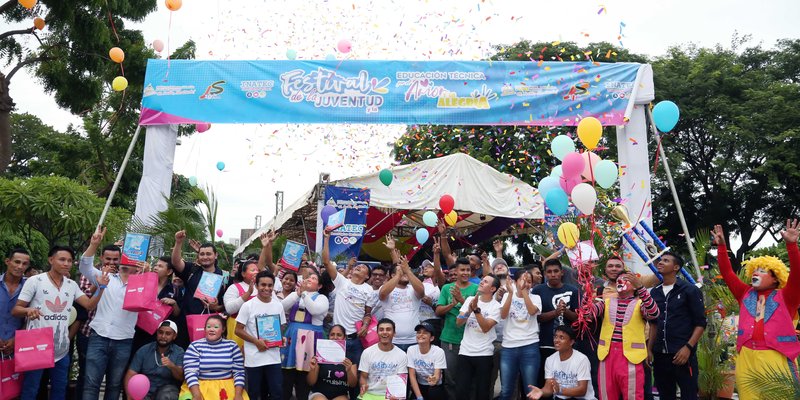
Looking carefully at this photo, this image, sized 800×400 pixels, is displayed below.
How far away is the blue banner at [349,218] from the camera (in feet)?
34.0

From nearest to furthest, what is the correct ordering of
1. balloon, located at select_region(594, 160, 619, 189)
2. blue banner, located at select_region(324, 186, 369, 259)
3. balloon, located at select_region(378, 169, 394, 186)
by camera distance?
balloon, located at select_region(594, 160, 619, 189) → blue banner, located at select_region(324, 186, 369, 259) → balloon, located at select_region(378, 169, 394, 186)

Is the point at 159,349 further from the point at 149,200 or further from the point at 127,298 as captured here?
the point at 149,200

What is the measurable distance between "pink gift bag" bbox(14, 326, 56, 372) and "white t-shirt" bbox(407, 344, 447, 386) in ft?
10.3

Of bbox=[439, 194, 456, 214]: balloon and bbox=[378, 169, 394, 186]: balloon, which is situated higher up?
bbox=[378, 169, 394, 186]: balloon

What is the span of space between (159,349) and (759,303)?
5210 mm

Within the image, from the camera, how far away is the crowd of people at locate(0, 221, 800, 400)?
18.9 feet

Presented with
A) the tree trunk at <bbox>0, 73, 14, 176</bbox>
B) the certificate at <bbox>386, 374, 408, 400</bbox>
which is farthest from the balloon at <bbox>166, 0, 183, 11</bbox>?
the certificate at <bbox>386, 374, 408, 400</bbox>

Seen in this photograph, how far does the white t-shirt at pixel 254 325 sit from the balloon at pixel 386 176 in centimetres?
451

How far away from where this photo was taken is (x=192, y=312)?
21.6ft

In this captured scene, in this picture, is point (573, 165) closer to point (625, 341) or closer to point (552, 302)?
point (552, 302)

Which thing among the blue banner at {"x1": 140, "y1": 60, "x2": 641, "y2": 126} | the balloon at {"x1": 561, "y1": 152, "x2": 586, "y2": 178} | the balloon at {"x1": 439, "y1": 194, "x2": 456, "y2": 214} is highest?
the blue banner at {"x1": 140, "y1": 60, "x2": 641, "y2": 126}

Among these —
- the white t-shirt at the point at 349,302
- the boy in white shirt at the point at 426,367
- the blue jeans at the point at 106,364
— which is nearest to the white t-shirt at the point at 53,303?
the blue jeans at the point at 106,364

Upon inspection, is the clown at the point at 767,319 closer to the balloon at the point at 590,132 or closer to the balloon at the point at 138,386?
the balloon at the point at 590,132

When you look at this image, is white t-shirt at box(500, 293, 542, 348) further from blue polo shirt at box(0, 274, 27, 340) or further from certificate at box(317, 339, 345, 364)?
blue polo shirt at box(0, 274, 27, 340)
